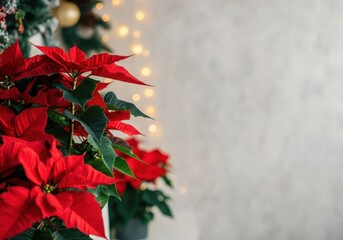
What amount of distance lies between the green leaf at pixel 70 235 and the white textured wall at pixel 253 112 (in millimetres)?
1608

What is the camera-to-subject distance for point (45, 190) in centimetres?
58

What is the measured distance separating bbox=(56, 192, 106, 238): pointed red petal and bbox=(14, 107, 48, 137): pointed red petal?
12 cm

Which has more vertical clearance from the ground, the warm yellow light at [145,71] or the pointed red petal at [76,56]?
the warm yellow light at [145,71]

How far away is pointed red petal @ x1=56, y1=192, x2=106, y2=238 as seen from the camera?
54 cm

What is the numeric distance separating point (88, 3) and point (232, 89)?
2.62 feet

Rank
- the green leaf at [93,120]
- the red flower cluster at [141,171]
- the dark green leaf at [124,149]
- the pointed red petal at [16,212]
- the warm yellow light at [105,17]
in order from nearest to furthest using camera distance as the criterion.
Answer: the pointed red petal at [16,212]
the green leaf at [93,120]
the dark green leaf at [124,149]
the red flower cluster at [141,171]
the warm yellow light at [105,17]

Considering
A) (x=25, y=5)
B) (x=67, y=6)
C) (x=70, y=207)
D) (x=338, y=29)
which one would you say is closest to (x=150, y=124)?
(x=67, y=6)

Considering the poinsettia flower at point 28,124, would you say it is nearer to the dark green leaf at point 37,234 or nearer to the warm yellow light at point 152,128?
the dark green leaf at point 37,234

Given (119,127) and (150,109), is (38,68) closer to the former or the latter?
(119,127)

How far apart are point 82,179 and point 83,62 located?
0.17 m

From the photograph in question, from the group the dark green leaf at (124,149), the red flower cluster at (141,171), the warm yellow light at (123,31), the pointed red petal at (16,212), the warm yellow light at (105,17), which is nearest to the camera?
the pointed red petal at (16,212)

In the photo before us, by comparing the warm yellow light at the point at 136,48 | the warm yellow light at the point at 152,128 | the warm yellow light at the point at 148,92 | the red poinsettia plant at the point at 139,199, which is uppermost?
the warm yellow light at the point at 136,48

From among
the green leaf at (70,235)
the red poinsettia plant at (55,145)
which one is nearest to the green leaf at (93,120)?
the red poinsettia plant at (55,145)

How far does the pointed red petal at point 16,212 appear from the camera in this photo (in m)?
0.51
